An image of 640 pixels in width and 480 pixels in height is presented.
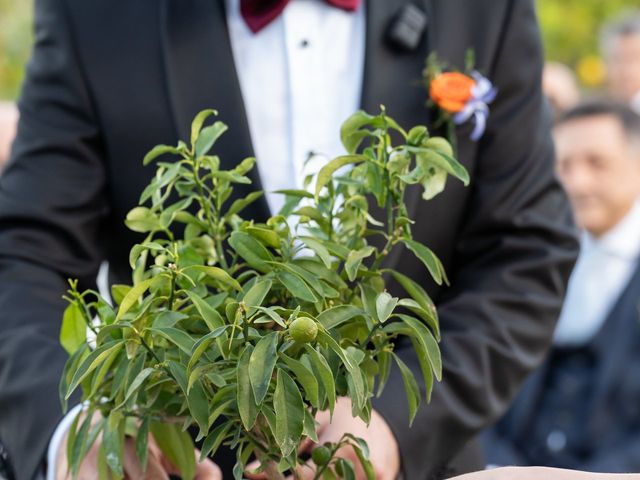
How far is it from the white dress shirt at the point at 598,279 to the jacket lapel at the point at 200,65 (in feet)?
8.29

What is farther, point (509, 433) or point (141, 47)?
point (509, 433)

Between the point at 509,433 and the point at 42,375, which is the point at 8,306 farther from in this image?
the point at 509,433

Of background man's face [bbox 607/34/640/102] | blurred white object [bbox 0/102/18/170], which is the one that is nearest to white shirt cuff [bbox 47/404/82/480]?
blurred white object [bbox 0/102/18/170]

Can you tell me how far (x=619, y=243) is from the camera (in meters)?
4.57

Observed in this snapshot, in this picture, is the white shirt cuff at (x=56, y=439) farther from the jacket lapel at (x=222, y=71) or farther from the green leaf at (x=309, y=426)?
the green leaf at (x=309, y=426)

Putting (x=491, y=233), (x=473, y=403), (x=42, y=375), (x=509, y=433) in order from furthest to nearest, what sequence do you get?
(x=509, y=433) < (x=491, y=233) < (x=473, y=403) < (x=42, y=375)

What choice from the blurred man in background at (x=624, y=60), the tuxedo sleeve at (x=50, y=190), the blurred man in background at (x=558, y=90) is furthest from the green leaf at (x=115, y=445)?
the blurred man in background at (x=624, y=60)

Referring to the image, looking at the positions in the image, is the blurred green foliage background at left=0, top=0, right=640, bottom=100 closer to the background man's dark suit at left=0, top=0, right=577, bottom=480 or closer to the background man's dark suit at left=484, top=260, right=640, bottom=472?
the background man's dark suit at left=484, top=260, right=640, bottom=472

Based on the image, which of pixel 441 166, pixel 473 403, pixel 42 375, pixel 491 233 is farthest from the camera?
pixel 491 233

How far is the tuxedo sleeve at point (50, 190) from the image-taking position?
186cm

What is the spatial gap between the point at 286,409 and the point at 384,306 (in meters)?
0.14

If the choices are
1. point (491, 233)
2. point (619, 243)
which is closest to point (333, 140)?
point (491, 233)

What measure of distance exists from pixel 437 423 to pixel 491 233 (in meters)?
0.38

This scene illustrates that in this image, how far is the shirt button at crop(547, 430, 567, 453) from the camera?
13.6ft
